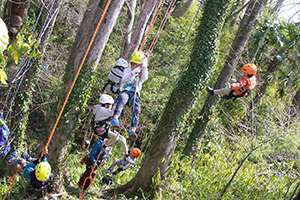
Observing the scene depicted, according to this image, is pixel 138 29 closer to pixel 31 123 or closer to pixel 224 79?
pixel 224 79

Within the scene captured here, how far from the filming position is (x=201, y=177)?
24.5ft

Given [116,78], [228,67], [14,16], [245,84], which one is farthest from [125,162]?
[14,16]

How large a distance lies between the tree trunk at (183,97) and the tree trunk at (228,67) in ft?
6.85

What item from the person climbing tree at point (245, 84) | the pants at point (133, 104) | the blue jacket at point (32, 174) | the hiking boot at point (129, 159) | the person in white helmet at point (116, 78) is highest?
the person climbing tree at point (245, 84)

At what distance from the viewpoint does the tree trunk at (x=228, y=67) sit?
25.4ft

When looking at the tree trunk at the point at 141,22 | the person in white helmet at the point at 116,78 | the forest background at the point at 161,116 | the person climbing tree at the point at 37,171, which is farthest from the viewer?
the tree trunk at the point at 141,22

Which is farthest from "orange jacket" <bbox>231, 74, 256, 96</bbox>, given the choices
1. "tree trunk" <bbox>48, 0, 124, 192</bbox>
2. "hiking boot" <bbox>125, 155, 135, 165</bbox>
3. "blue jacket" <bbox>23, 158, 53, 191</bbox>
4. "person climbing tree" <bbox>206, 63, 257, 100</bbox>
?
"blue jacket" <bbox>23, 158, 53, 191</bbox>

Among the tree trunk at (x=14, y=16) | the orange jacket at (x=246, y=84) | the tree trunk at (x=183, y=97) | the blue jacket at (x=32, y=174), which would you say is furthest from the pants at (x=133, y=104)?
the tree trunk at (x=14, y=16)

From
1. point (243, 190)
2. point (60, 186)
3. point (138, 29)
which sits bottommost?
point (60, 186)

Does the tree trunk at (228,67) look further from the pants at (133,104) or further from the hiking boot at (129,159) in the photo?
the pants at (133,104)

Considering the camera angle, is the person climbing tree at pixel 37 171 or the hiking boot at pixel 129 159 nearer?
the person climbing tree at pixel 37 171

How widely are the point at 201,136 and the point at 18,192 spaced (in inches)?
218

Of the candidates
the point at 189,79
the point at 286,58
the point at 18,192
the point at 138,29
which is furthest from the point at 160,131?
the point at 286,58

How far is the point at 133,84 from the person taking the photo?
205 inches
